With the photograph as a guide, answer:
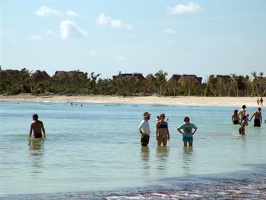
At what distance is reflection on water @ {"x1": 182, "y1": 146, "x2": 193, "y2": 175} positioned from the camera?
13.9 metres

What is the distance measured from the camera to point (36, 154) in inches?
691

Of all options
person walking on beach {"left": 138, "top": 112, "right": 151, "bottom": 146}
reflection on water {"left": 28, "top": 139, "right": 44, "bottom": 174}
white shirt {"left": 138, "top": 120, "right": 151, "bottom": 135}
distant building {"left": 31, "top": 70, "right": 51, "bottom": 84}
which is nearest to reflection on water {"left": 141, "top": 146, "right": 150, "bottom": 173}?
person walking on beach {"left": 138, "top": 112, "right": 151, "bottom": 146}

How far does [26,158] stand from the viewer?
16359mm

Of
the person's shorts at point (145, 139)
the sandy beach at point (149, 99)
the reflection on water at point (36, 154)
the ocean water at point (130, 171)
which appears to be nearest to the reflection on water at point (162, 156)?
the ocean water at point (130, 171)

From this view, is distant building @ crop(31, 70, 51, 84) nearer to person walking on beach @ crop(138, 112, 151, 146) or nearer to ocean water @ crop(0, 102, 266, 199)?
ocean water @ crop(0, 102, 266, 199)

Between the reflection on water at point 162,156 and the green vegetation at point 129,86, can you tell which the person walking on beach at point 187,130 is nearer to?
the reflection on water at point 162,156

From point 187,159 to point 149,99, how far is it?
9775 cm

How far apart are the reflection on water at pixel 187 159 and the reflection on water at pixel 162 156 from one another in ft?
1.82

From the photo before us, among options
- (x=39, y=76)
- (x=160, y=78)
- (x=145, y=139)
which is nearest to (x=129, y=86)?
(x=160, y=78)

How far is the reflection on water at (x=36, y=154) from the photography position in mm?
13984

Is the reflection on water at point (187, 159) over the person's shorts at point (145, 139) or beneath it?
beneath

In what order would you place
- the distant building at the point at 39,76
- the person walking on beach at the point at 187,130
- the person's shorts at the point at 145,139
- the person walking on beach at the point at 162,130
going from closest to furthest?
the person walking on beach at the point at 187,130 < the person walking on beach at the point at 162,130 < the person's shorts at the point at 145,139 < the distant building at the point at 39,76

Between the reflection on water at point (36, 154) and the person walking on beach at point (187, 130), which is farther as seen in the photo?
the person walking on beach at point (187, 130)

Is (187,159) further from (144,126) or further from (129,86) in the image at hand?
(129,86)
